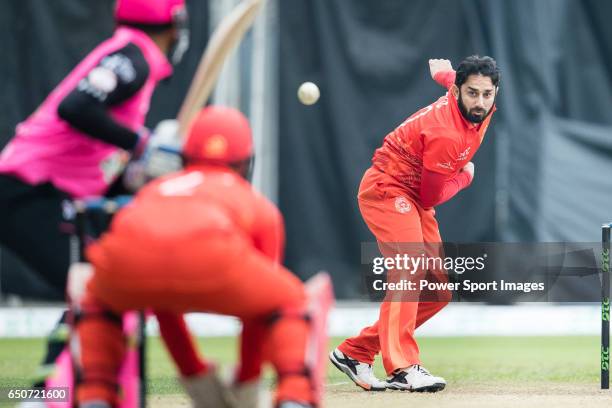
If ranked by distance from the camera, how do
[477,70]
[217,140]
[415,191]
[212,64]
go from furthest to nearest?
[415,191], [477,70], [212,64], [217,140]

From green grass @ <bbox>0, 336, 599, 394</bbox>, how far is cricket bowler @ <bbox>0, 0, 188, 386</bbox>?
246 cm

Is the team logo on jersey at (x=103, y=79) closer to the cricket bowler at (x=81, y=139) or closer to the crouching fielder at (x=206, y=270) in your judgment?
the cricket bowler at (x=81, y=139)

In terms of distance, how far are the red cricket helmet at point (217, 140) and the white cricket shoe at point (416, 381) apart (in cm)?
300

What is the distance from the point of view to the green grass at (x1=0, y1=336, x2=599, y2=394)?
8.33 m

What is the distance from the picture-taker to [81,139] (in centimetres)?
530

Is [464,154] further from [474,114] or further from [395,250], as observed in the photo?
[395,250]

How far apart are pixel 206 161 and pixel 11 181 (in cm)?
94

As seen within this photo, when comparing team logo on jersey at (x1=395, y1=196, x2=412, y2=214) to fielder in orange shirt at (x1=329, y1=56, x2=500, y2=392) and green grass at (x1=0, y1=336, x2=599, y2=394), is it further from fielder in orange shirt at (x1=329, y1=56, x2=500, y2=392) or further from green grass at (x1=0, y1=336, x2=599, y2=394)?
green grass at (x1=0, y1=336, x2=599, y2=394)

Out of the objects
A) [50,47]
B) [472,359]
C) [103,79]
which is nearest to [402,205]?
[472,359]

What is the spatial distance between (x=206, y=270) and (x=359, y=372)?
3473mm

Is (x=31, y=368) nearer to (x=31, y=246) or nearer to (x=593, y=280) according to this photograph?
(x=31, y=246)

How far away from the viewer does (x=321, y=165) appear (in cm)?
1305

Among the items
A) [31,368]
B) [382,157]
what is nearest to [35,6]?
[31,368]

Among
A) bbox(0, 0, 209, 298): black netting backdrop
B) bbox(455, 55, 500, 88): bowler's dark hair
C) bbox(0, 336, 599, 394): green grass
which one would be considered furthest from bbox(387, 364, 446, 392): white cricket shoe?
bbox(0, 0, 209, 298): black netting backdrop
